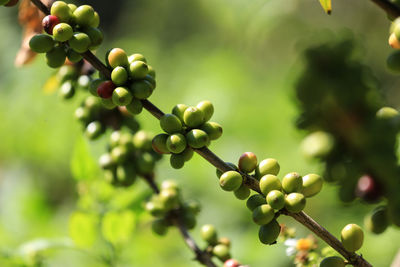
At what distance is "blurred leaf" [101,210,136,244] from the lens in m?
1.64

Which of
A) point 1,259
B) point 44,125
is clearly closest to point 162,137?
point 1,259

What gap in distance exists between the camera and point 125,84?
101cm

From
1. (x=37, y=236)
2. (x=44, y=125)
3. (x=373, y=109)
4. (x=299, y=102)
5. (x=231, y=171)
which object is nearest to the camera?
(x=231, y=171)

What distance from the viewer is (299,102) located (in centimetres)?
124

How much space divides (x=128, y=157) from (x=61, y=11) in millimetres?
587

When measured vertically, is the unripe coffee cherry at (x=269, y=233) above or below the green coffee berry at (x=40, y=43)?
below

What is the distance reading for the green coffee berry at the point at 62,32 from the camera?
98 cm

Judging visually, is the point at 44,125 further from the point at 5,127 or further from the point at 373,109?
the point at 373,109

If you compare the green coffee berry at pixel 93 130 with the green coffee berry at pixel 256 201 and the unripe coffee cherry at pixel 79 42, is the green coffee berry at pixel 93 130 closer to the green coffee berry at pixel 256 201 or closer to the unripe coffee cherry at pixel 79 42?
the unripe coffee cherry at pixel 79 42

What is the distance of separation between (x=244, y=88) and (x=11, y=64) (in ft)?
6.38

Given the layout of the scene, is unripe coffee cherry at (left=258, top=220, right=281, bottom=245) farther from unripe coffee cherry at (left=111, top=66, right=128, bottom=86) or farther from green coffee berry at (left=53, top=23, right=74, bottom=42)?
green coffee berry at (left=53, top=23, right=74, bottom=42)

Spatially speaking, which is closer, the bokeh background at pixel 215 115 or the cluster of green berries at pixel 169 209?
the cluster of green berries at pixel 169 209

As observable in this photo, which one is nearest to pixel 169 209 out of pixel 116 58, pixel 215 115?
pixel 116 58

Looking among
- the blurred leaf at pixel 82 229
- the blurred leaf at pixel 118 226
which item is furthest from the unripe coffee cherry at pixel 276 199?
the blurred leaf at pixel 82 229
